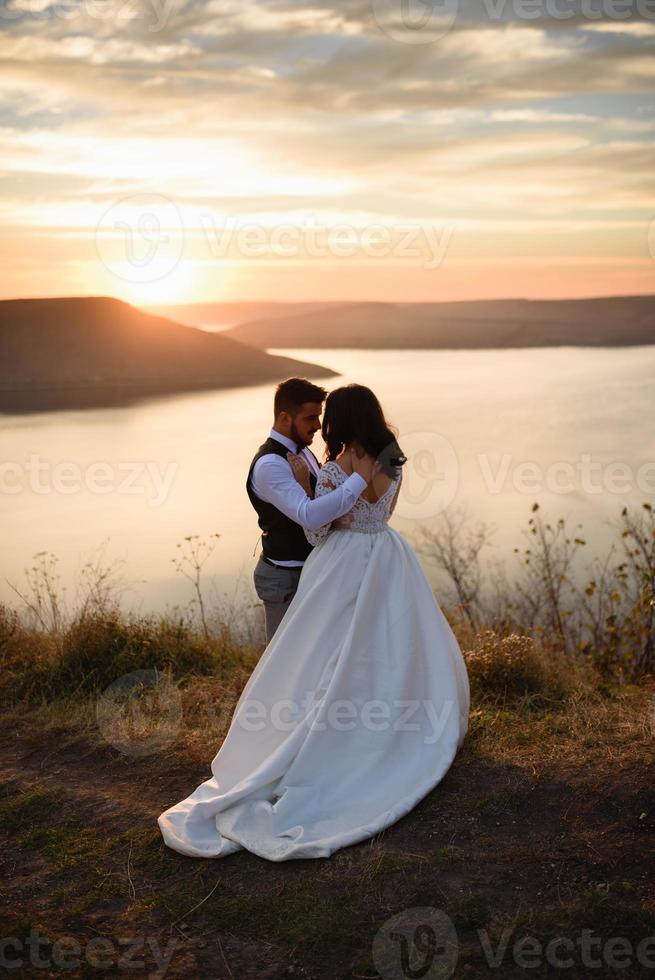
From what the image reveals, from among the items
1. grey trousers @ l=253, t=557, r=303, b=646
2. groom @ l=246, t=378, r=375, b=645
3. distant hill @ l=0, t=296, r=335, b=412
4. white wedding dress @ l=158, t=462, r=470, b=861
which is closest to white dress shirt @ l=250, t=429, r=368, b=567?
groom @ l=246, t=378, r=375, b=645

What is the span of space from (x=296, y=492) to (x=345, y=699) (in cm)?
117

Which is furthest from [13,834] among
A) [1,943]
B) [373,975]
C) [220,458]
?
[220,458]

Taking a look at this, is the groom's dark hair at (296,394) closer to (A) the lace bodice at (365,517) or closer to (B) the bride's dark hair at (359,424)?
(B) the bride's dark hair at (359,424)

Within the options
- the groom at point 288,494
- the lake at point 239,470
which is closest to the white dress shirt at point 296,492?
the groom at point 288,494

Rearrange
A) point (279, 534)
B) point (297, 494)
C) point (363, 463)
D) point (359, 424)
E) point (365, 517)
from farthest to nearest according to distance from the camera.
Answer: point (279, 534)
point (365, 517)
point (297, 494)
point (363, 463)
point (359, 424)

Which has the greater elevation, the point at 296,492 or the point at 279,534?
the point at 296,492

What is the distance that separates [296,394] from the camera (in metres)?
4.94

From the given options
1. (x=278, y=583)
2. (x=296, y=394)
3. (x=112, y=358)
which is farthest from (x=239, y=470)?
(x=112, y=358)

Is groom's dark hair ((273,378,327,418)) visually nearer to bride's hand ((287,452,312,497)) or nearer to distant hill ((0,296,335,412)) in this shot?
bride's hand ((287,452,312,497))

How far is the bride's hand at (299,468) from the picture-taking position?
5030mm

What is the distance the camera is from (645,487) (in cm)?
2644

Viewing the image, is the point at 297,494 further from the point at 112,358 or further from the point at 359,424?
the point at 112,358

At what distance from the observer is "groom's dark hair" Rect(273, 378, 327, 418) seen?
4922mm

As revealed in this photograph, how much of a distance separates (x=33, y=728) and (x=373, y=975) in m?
3.65
